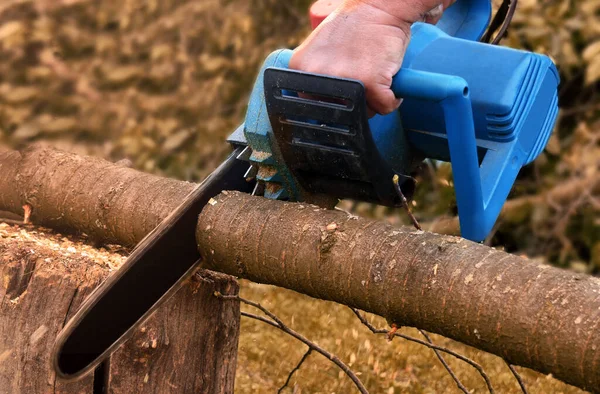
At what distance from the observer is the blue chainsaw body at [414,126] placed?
1.41 metres

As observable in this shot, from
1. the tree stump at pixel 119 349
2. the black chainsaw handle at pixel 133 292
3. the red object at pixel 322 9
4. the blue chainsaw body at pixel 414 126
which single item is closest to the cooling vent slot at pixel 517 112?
the blue chainsaw body at pixel 414 126

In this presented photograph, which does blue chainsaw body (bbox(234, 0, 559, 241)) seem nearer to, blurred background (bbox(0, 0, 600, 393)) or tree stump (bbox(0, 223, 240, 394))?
tree stump (bbox(0, 223, 240, 394))

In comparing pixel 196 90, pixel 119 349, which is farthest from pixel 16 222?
pixel 196 90

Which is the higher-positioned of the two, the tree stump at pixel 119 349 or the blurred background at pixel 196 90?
the tree stump at pixel 119 349

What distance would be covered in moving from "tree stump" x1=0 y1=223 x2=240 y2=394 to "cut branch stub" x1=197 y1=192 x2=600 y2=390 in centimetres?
20

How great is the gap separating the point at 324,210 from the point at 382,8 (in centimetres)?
37

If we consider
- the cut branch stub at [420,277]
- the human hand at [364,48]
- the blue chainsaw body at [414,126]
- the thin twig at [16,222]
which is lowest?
the thin twig at [16,222]

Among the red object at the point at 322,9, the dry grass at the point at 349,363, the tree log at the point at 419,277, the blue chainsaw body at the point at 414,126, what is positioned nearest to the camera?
the tree log at the point at 419,277

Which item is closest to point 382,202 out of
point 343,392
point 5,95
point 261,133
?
point 261,133

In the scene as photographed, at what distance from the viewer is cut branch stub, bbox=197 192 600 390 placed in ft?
4.06

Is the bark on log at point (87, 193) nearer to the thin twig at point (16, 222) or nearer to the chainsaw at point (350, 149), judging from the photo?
the thin twig at point (16, 222)

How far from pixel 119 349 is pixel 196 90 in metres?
2.88

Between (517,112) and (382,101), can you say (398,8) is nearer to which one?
(382,101)

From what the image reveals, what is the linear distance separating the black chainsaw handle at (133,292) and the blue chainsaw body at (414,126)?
0.54 ft
